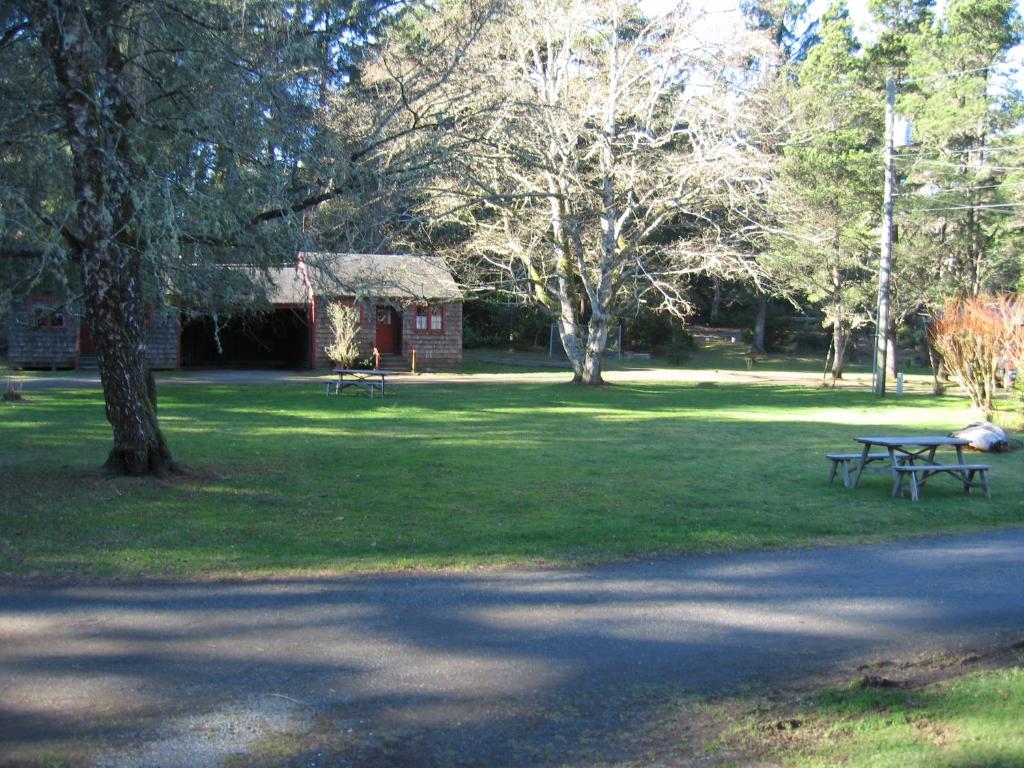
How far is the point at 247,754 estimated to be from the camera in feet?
14.3

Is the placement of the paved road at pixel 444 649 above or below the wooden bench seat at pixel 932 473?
below

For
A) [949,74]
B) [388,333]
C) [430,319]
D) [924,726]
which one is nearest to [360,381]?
[430,319]

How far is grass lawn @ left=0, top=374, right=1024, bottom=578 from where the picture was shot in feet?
28.0

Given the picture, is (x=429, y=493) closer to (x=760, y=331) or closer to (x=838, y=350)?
(x=838, y=350)

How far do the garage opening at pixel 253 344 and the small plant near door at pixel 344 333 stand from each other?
2.57 meters

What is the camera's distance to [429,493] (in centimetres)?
1155

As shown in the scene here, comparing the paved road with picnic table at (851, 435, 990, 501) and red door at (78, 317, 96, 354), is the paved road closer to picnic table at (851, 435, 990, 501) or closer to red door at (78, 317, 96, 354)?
picnic table at (851, 435, 990, 501)

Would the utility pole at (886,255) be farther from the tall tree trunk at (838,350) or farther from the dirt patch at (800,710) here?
the dirt patch at (800,710)

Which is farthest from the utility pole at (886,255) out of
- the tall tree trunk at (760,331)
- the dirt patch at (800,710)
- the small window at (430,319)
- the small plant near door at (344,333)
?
the tall tree trunk at (760,331)

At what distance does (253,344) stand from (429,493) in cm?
3247

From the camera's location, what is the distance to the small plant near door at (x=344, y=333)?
34.5 m

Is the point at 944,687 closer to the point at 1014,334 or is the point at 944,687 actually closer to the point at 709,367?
the point at 1014,334

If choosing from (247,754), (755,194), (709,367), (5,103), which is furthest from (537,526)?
(709,367)

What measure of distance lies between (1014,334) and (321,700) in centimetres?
2248
